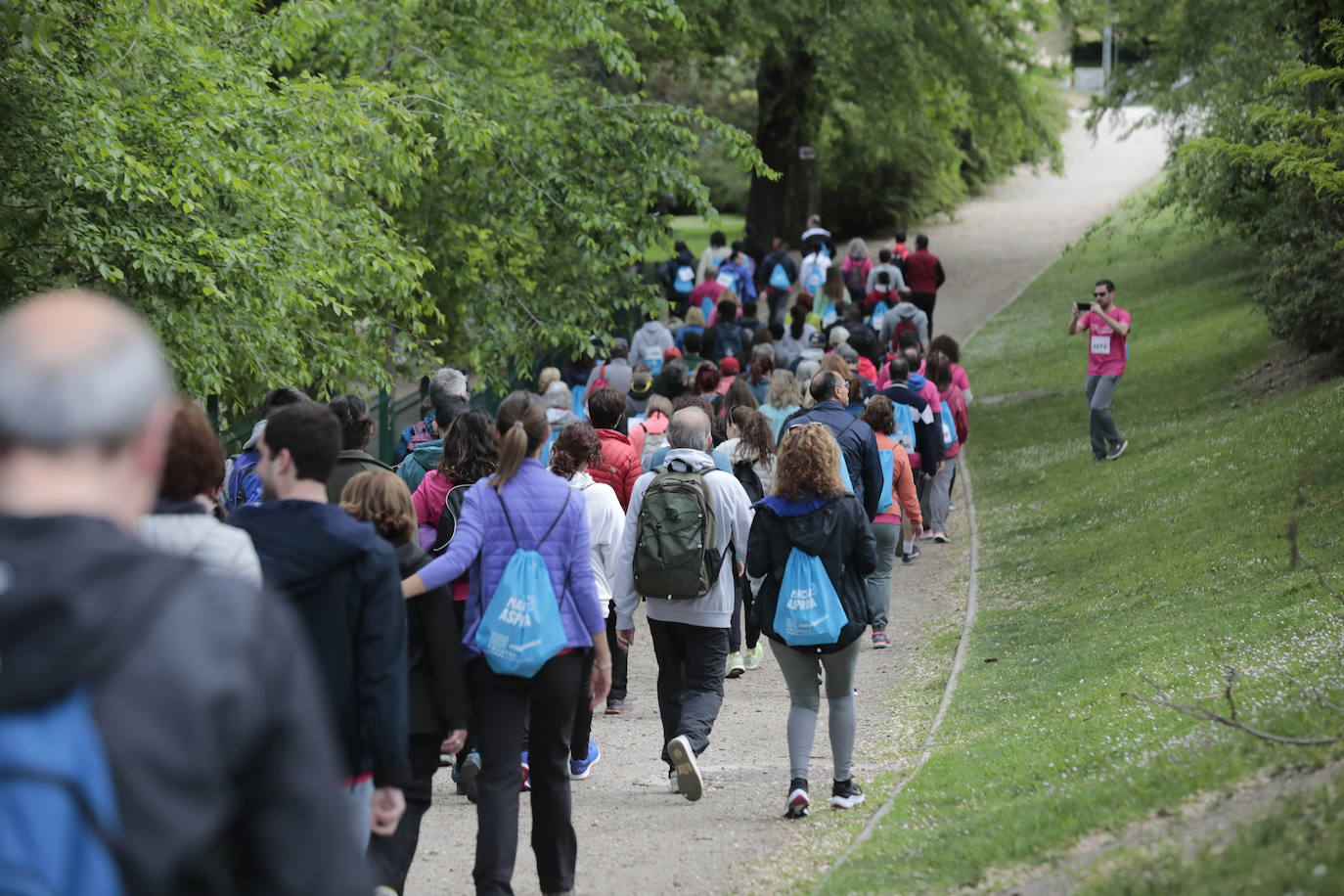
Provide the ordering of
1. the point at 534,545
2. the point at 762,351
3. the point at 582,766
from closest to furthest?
the point at 534,545 < the point at 582,766 < the point at 762,351

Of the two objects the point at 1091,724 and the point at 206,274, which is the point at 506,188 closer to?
the point at 206,274

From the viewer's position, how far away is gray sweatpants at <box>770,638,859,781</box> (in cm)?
788

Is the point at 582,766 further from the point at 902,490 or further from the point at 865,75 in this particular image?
the point at 865,75

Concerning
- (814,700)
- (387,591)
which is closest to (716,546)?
(814,700)

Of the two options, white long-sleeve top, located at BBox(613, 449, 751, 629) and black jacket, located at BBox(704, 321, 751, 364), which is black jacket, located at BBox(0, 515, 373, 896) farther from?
black jacket, located at BBox(704, 321, 751, 364)

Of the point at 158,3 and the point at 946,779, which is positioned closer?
the point at 946,779

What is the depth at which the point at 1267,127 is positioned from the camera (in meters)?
15.9

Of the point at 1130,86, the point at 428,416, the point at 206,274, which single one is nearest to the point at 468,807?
the point at 428,416

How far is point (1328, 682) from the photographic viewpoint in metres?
7.45

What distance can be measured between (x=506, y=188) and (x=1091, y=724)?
10.9 metres

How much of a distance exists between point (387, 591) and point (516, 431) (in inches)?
60.9

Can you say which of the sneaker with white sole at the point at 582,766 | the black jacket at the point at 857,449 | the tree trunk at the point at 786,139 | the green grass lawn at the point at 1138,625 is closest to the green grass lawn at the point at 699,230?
the tree trunk at the point at 786,139

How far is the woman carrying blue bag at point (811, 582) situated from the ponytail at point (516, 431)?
5.28 ft

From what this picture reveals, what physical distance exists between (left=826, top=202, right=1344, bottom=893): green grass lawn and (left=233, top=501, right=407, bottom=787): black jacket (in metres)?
2.31
